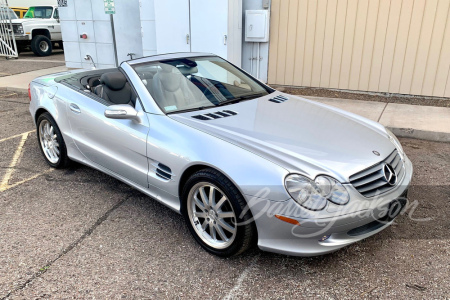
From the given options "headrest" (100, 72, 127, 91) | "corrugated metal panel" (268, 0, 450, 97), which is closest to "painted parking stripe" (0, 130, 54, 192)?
"headrest" (100, 72, 127, 91)

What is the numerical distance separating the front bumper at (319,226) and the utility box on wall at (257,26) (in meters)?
6.10

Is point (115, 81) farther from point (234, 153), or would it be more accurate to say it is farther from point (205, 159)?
point (234, 153)

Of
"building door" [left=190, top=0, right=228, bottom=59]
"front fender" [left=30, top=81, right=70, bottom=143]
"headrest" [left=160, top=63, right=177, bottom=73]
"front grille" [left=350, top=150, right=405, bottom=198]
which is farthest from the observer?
"building door" [left=190, top=0, right=228, bottom=59]

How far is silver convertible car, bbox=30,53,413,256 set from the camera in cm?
253

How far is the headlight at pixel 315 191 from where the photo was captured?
2471 mm

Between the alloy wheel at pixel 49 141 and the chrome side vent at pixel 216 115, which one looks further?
the alloy wheel at pixel 49 141

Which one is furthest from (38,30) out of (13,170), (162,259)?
(162,259)

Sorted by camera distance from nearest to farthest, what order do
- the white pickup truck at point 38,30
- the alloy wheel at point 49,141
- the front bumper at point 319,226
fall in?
the front bumper at point 319,226 → the alloy wheel at point 49,141 → the white pickup truck at point 38,30

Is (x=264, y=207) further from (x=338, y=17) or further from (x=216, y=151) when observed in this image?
(x=338, y=17)

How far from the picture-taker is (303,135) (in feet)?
9.90

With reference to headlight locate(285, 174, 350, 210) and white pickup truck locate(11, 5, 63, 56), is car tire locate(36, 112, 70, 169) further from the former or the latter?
white pickup truck locate(11, 5, 63, 56)

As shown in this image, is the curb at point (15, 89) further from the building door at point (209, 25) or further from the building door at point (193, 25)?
the building door at point (209, 25)

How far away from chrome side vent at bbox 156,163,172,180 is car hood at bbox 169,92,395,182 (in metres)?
0.40

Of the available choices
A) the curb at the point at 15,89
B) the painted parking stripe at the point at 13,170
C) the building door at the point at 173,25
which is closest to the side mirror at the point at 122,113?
the painted parking stripe at the point at 13,170
